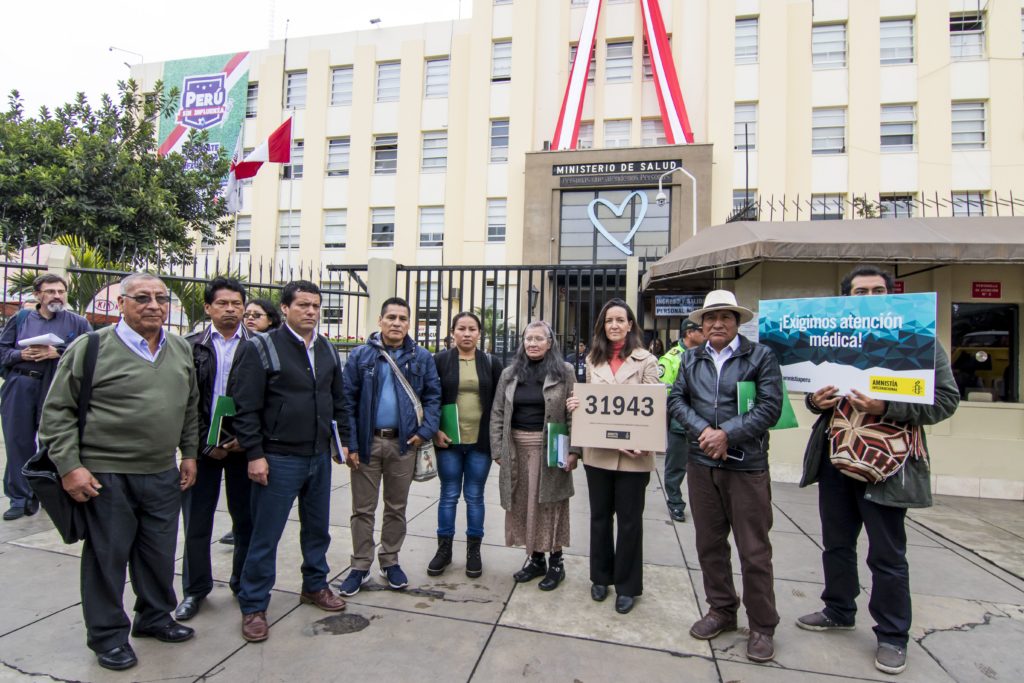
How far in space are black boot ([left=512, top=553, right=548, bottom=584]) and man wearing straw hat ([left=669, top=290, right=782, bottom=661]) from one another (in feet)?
3.87

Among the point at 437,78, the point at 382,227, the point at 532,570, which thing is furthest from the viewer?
the point at 382,227

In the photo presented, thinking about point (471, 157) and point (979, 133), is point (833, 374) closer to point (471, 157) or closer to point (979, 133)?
point (471, 157)

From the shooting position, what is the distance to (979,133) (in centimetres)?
1866

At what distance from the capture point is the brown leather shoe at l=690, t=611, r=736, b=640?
320cm

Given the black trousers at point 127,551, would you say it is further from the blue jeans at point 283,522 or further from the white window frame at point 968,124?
the white window frame at point 968,124

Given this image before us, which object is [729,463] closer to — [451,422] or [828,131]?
[451,422]

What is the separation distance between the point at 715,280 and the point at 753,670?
5556 millimetres

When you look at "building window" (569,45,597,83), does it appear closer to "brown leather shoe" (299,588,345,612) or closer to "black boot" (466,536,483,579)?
"black boot" (466,536,483,579)

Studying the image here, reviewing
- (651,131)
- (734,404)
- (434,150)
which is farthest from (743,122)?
(734,404)

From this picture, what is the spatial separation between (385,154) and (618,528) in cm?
2321

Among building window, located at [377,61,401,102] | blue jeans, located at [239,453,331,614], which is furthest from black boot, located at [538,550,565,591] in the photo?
building window, located at [377,61,401,102]

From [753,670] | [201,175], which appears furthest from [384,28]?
[753,670]

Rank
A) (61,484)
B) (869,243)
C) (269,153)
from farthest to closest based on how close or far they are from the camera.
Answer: (269,153) < (869,243) < (61,484)

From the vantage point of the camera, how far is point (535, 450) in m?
3.92
